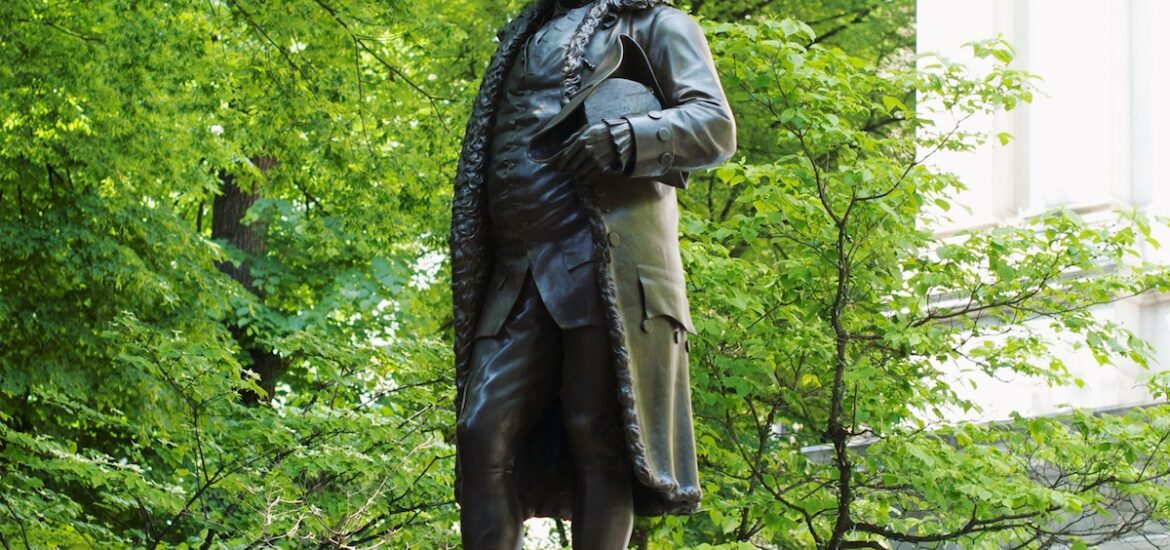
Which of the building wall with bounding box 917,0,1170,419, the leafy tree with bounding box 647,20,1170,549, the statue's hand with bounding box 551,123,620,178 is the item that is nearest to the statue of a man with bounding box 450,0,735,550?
the statue's hand with bounding box 551,123,620,178

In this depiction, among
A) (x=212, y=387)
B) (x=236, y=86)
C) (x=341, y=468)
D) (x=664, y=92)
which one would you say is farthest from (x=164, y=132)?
(x=664, y=92)

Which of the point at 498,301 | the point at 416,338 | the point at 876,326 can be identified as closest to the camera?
the point at 498,301

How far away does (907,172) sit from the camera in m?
10.1

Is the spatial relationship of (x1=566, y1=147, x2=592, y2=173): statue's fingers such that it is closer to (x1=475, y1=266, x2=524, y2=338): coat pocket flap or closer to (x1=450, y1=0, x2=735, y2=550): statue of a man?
(x1=450, y1=0, x2=735, y2=550): statue of a man

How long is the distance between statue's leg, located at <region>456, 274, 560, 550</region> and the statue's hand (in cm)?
43

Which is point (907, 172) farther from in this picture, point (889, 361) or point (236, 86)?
point (236, 86)

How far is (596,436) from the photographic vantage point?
15.8 feet

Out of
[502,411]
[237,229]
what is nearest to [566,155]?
[502,411]

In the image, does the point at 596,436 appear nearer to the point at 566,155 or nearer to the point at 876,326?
the point at 566,155

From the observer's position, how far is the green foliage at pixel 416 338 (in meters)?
9.81

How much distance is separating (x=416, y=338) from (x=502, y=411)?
679 cm

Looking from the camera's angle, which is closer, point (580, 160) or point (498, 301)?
point (580, 160)

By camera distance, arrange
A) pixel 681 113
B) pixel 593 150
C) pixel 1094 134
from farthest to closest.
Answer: pixel 1094 134 < pixel 681 113 < pixel 593 150

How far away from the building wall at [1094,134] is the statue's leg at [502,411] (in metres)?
9.27
